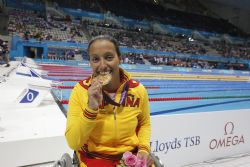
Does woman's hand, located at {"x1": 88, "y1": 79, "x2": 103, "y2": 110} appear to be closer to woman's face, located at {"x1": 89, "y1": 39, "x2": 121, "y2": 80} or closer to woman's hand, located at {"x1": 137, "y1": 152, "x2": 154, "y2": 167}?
woman's face, located at {"x1": 89, "y1": 39, "x2": 121, "y2": 80}

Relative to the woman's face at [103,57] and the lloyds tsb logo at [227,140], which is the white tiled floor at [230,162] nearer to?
the lloyds tsb logo at [227,140]

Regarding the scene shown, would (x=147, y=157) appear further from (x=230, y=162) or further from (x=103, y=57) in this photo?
(x=230, y=162)

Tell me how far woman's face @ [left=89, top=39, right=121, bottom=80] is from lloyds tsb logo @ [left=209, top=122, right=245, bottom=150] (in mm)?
2473

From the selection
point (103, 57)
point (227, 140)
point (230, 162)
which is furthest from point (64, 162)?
point (227, 140)

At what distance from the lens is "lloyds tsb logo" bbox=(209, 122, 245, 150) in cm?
379

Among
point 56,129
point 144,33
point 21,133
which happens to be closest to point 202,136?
point 56,129

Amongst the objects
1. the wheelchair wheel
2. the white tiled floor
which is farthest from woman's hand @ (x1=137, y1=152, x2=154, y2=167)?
the white tiled floor

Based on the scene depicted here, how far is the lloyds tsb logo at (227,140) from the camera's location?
3789mm

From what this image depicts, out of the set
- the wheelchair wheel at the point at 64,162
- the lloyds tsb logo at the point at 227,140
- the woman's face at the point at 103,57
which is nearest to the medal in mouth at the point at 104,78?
the woman's face at the point at 103,57

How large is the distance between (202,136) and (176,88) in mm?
6345

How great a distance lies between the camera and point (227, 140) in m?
3.93

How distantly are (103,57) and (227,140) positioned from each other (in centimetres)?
281

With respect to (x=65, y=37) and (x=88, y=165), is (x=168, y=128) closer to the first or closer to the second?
(x=88, y=165)

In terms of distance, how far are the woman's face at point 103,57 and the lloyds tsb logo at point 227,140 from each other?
2.47 m
